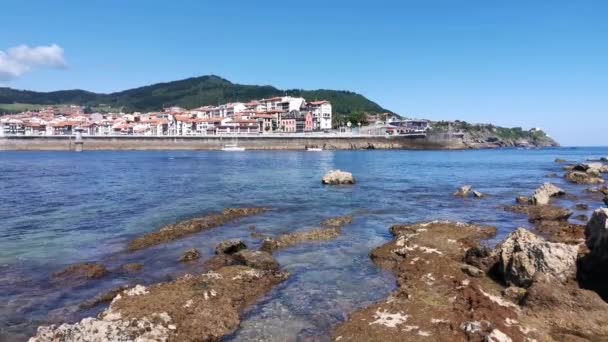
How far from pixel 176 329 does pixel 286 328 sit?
271cm

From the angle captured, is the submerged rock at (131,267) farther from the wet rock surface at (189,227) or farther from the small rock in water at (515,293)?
the small rock in water at (515,293)

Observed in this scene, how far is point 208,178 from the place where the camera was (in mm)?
53344

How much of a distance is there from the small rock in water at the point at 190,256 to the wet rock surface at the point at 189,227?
313cm

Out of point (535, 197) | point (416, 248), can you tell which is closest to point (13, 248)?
point (416, 248)

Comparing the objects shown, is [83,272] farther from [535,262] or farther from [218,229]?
[535,262]

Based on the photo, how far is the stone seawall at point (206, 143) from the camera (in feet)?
439

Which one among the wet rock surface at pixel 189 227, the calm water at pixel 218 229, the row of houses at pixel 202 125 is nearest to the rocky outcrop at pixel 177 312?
the calm water at pixel 218 229

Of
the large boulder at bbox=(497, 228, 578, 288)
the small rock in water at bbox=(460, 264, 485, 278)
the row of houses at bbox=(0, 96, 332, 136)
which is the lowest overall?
the small rock in water at bbox=(460, 264, 485, 278)

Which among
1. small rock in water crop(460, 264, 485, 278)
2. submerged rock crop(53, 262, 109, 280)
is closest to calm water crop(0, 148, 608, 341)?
submerged rock crop(53, 262, 109, 280)

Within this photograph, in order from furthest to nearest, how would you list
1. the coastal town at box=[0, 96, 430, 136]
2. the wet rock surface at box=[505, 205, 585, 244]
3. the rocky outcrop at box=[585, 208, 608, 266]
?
the coastal town at box=[0, 96, 430, 136] < the wet rock surface at box=[505, 205, 585, 244] < the rocky outcrop at box=[585, 208, 608, 266]

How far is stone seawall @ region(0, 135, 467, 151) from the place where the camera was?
133750 millimetres

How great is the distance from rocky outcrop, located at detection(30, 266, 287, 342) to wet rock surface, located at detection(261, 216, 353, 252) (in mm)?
4547

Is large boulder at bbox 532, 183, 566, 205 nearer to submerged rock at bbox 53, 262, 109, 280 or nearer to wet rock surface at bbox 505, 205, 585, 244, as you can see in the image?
wet rock surface at bbox 505, 205, 585, 244

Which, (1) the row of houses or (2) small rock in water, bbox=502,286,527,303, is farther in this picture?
(1) the row of houses
